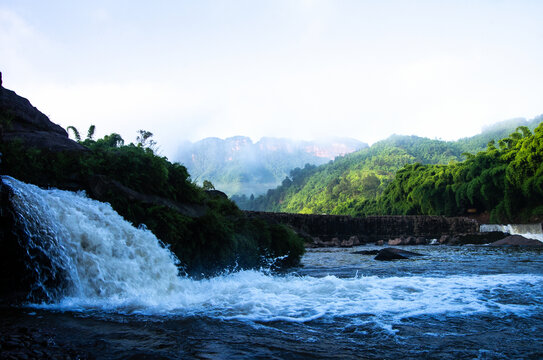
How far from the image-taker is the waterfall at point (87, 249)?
17.0ft

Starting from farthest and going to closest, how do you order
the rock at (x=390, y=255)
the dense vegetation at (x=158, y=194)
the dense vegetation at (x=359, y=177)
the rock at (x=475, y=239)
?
the dense vegetation at (x=359, y=177) → the rock at (x=475, y=239) → the rock at (x=390, y=255) → the dense vegetation at (x=158, y=194)

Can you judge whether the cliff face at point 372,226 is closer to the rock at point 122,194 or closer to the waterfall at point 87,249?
the rock at point 122,194

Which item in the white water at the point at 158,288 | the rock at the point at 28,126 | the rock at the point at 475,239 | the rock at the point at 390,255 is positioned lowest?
the rock at the point at 475,239

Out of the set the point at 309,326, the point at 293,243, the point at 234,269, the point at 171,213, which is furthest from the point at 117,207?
the point at 293,243

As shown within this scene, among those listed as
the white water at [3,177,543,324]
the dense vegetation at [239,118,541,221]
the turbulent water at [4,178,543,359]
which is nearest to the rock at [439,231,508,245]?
the turbulent water at [4,178,543,359]

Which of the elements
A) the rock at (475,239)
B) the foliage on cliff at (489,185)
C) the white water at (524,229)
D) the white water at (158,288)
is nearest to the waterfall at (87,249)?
the white water at (158,288)

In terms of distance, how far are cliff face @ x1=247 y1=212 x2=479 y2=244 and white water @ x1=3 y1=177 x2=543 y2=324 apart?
24.7 meters

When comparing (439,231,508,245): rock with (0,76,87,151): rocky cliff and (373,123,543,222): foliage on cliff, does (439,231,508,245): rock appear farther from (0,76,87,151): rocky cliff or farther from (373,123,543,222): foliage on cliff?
(0,76,87,151): rocky cliff

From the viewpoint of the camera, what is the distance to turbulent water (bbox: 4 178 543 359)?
141 inches

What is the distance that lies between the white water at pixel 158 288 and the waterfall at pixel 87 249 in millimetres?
14

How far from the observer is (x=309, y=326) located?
14.6ft

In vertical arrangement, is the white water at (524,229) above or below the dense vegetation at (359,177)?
below

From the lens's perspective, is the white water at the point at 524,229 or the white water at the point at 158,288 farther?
the white water at the point at 524,229

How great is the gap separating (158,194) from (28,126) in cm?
325
